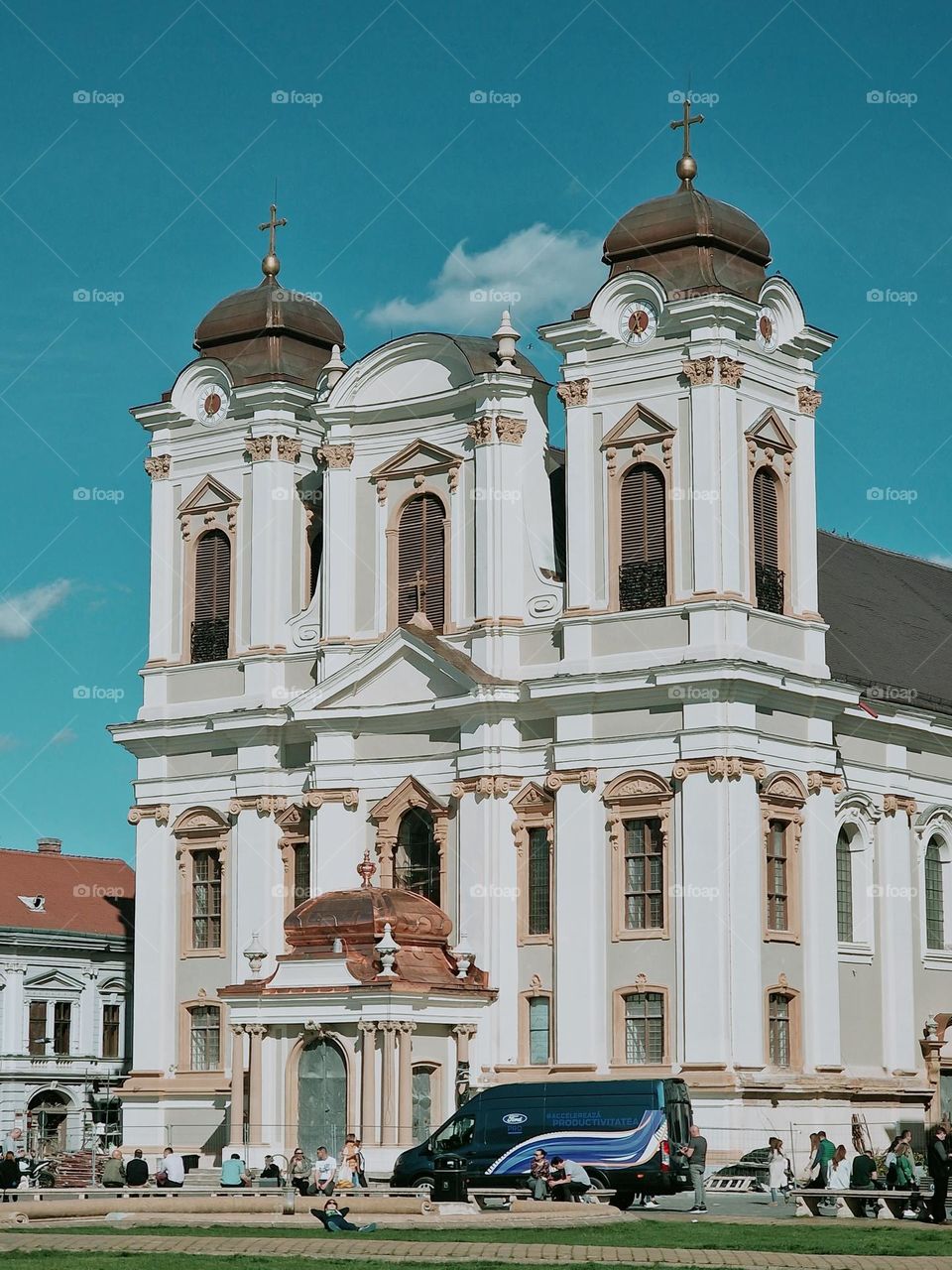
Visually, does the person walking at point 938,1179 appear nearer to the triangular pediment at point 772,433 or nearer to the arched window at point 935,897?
the triangular pediment at point 772,433

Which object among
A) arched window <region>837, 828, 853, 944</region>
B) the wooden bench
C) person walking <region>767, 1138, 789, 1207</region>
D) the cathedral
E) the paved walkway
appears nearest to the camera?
the paved walkway

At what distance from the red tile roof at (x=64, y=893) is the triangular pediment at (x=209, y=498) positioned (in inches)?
775

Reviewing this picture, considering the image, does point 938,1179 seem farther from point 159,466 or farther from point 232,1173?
point 159,466

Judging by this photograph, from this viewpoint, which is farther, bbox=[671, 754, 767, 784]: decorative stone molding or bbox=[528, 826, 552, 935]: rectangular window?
bbox=[528, 826, 552, 935]: rectangular window

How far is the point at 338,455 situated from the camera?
55.1 meters

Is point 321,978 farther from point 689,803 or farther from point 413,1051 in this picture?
point 689,803

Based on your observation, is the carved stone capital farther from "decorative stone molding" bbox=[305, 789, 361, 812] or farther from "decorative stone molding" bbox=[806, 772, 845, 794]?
"decorative stone molding" bbox=[806, 772, 845, 794]

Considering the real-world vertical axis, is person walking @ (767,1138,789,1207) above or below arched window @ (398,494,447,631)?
below

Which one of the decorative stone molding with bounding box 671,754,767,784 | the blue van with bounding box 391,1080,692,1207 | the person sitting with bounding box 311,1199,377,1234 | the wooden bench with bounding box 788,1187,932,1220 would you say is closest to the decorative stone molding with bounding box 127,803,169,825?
→ the decorative stone molding with bounding box 671,754,767,784

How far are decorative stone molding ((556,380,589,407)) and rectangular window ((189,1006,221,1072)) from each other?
53.7 feet

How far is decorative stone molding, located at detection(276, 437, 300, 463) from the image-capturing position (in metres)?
56.8

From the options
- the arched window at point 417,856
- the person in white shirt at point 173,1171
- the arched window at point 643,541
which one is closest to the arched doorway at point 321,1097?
the person in white shirt at point 173,1171

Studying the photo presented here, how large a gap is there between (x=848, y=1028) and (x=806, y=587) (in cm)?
979

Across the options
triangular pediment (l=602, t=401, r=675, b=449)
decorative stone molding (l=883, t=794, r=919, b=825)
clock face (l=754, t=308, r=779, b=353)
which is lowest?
decorative stone molding (l=883, t=794, r=919, b=825)
